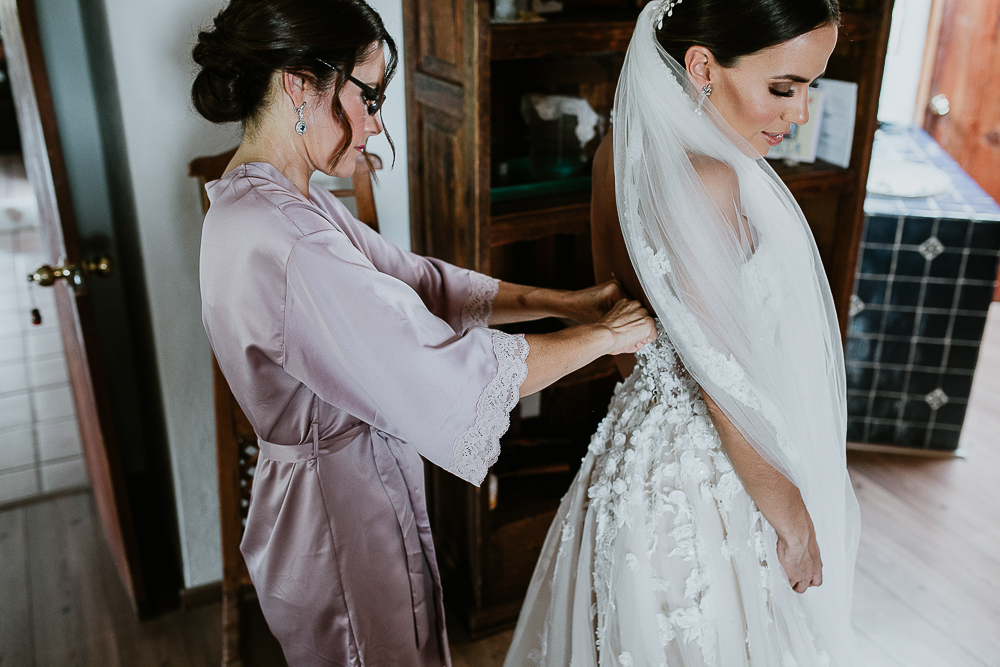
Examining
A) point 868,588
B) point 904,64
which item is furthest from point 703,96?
point 904,64

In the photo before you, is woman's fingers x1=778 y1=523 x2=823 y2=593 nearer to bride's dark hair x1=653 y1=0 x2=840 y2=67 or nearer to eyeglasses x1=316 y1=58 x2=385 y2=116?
bride's dark hair x1=653 y1=0 x2=840 y2=67

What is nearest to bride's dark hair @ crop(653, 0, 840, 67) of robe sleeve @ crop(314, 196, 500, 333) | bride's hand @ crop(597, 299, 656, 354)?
bride's hand @ crop(597, 299, 656, 354)

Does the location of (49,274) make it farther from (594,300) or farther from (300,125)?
(594,300)

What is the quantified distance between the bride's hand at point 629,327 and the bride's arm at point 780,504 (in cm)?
13

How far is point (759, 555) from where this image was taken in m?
1.34

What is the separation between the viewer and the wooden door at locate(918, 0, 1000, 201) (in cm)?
375

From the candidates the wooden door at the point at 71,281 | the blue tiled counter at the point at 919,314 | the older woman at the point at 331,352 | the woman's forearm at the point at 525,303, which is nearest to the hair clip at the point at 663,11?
the older woman at the point at 331,352

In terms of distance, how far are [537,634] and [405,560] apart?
0.34 m

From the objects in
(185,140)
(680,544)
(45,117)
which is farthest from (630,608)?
(45,117)

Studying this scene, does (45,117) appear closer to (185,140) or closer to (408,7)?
(185,140)

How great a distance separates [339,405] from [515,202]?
2.99 ft

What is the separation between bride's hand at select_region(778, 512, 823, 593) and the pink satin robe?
53 centimetres

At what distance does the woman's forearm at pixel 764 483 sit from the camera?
1.29 m

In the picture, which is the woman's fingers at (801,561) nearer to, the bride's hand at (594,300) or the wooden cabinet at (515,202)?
the bride's hand at (594,300)
